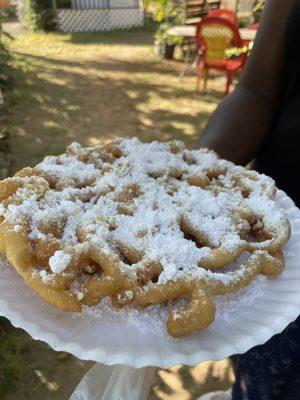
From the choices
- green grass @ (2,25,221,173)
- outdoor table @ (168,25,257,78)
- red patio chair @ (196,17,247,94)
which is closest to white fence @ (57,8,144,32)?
green grass @ (2,25,221,173)

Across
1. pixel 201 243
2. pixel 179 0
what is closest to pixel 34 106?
pixel 201 243

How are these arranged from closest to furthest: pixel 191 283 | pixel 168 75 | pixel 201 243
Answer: pixel 191 283 < pixel 201 243 < pixel 168 75

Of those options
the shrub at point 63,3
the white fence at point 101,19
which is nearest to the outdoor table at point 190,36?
the white fence at point 101,19

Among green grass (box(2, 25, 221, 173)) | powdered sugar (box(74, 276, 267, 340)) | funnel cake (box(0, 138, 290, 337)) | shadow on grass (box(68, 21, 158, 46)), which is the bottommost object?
shadow on grass (box(68, 21, 158, 46))

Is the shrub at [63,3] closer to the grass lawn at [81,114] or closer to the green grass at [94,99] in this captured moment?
the grass lawn at [81,114]

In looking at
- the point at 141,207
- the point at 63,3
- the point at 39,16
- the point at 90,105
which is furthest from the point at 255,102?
the point at 63,3

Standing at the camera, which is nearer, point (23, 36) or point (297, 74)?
point (297, 74)

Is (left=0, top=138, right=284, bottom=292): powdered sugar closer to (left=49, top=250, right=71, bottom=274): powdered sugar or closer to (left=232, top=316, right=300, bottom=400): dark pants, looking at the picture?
(left=49, top=250, right=71, bottom=274): powdered sugar

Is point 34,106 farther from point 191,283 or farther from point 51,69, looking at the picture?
point 191,283
